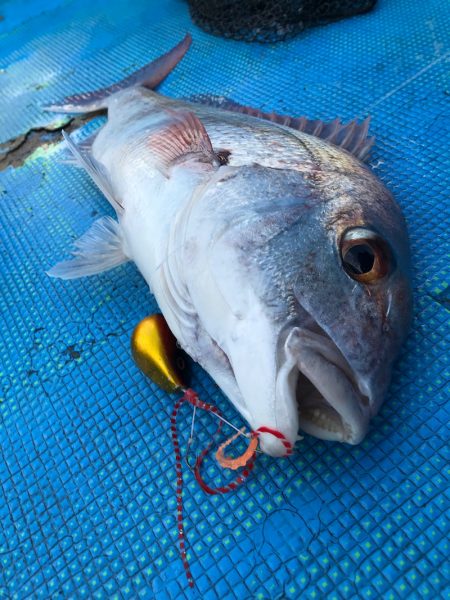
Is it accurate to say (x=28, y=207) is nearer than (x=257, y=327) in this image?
No

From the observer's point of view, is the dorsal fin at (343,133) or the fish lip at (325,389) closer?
the fish lip at (325,389)

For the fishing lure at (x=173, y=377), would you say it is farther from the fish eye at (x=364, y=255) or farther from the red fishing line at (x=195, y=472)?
the fish eye at (x=364, y=255)

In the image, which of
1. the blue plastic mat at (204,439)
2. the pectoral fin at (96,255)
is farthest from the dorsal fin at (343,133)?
the pectoral fin at (96,255)

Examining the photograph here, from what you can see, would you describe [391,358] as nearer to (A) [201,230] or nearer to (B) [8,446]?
(A) [201,230]

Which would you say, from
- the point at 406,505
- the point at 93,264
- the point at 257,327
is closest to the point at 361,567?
the point at 406,505

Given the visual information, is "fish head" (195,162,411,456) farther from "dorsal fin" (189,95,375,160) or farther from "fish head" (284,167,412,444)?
"dorsal fin" (189,95,375,160)

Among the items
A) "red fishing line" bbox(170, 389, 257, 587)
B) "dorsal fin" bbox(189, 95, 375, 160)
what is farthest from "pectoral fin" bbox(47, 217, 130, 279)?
"dorsal fin" bbox(189, 95, 375, 160)
